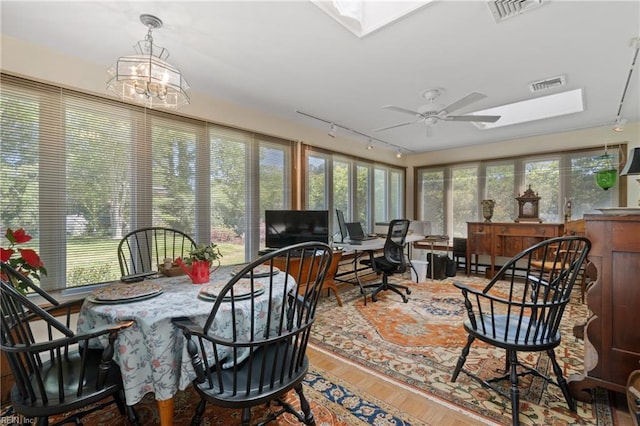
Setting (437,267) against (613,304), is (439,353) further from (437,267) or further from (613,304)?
(437,267)

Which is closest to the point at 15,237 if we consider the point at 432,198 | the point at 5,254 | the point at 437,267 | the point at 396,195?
the point at 5,254

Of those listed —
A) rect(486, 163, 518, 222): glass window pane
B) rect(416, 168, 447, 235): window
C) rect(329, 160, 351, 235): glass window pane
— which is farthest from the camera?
rect(416, 168, 447, 235): window

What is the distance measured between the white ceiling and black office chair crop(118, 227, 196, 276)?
61.9 inches

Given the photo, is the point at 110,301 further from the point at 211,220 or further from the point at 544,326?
the point at 544,326

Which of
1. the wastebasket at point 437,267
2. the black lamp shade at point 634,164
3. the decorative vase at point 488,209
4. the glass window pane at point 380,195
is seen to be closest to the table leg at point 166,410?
the black lamp shade at point 634,164

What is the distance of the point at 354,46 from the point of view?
2254mm

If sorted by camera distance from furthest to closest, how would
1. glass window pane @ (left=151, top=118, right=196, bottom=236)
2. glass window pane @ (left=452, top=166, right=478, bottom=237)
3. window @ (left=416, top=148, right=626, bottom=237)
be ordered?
1. glass window pane @ (left=452, top=166, right=478, bottom=237)
2. window @ (left=416, top=148, right=626, bottom=237)
3. glass window pane @ (left=151, top=118, right=196, bottom=236)

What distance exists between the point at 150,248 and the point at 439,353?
9.32 ft

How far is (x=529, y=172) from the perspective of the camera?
5043 millimetres

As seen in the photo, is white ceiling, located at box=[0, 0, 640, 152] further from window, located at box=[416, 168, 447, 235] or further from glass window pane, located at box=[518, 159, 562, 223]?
window, located at box=[416, 168, 447, 235]

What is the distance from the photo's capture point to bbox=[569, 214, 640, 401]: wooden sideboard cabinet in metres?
1.60

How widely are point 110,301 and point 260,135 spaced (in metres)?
2.84

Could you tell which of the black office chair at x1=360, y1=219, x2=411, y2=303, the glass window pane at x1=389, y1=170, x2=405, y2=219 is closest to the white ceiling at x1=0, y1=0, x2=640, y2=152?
the black office chair at x1=360, y1=219, x2=411, y2=303

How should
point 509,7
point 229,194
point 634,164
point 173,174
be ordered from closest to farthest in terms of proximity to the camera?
point 509,7, point 634,164, point 173,174, point 229,194
